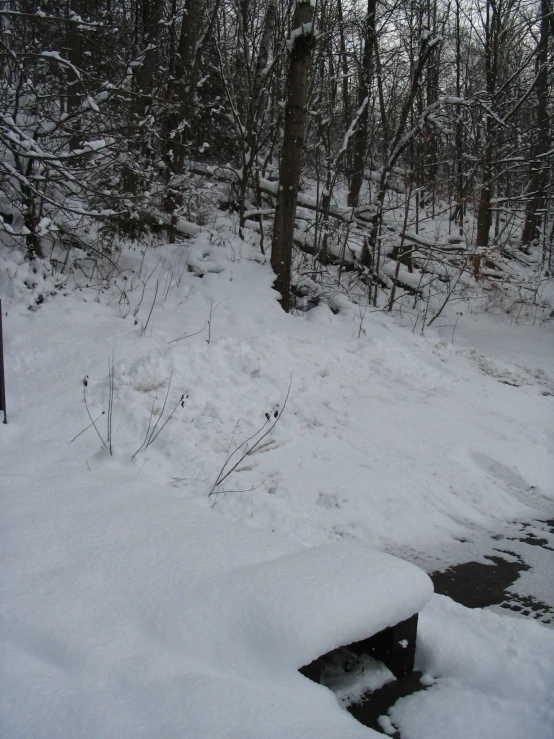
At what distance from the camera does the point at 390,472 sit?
4879 mm

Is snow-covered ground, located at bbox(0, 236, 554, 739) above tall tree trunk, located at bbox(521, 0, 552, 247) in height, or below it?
below

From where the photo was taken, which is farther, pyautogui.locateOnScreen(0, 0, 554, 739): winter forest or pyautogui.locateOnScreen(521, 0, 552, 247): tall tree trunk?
pyautogui.locateOnScreen(521, 0, 552, 247): tall tree trunk

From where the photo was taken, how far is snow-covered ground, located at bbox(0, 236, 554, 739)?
1900 millimetres

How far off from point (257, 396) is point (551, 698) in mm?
3687

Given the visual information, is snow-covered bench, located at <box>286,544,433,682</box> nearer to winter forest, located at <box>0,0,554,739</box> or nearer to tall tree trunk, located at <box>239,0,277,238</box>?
winter forest, located at <box>0,0,554,739</box>

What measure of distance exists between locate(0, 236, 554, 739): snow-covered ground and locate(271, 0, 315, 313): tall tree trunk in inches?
14.9

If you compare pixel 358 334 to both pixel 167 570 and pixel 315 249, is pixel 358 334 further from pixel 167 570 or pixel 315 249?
pixel 167 570

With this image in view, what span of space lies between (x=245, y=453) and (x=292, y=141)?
5094mm

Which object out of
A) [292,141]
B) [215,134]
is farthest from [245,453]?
[215,134]

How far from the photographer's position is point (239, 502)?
406cm

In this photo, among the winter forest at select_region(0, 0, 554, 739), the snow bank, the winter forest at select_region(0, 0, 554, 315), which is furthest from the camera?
the winter forest at select_region(0, 0, 554, 315)

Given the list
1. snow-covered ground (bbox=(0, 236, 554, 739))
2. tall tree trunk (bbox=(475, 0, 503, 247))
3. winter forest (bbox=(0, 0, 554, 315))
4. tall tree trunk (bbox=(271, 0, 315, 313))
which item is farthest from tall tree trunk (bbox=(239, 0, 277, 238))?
tall tree trunk (bbox=(475, 0, 503, 247))

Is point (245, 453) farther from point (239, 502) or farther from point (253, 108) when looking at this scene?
point (253, 108)

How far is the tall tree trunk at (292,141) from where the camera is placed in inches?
283
